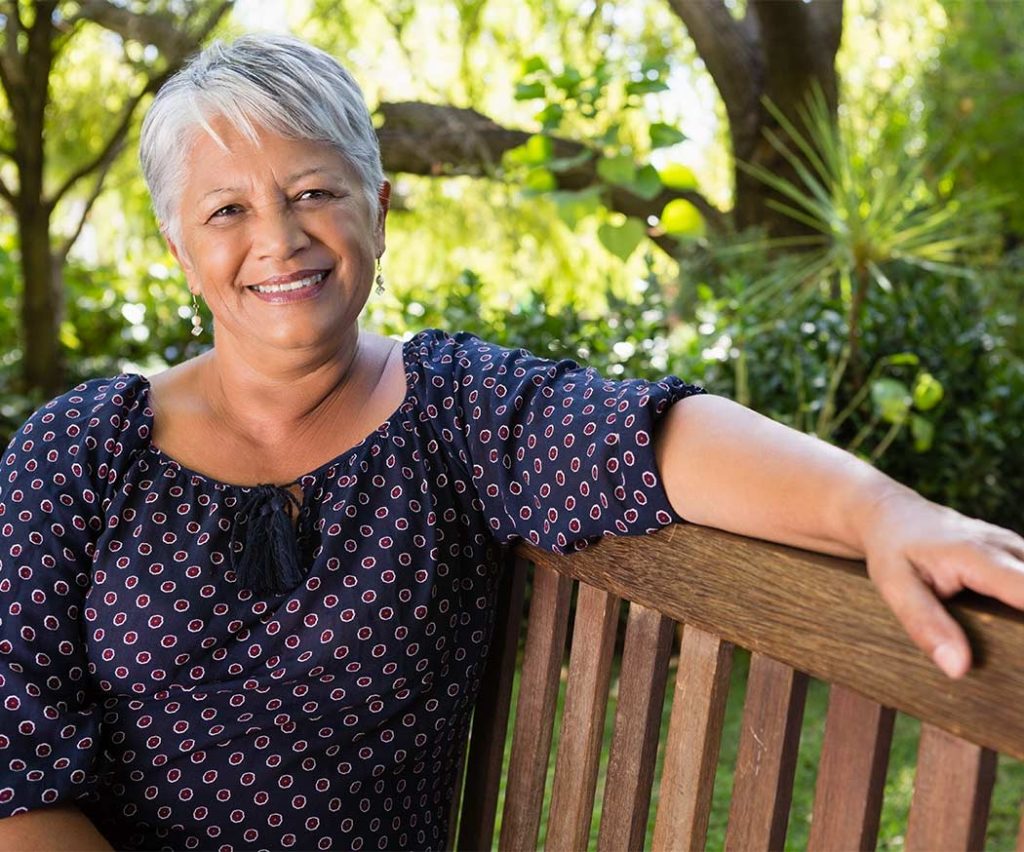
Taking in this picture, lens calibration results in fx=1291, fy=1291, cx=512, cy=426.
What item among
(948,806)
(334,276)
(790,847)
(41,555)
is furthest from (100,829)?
(790,847)

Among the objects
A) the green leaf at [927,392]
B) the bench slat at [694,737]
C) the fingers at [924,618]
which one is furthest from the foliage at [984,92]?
the fingers at [924,618]

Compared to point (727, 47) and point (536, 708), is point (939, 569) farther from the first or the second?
point (727, 47)

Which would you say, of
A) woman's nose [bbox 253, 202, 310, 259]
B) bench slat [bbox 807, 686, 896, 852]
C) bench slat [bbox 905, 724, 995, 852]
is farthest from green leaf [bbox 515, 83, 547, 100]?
bench slat [bbox 905, 724, 995, 852]

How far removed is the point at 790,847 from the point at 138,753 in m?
1.71

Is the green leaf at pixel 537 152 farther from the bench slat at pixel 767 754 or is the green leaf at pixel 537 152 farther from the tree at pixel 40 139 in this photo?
the bench slat at pixel 767 754

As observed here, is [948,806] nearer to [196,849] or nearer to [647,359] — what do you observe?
[196,849]

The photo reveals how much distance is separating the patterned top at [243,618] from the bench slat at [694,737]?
0.96 ft

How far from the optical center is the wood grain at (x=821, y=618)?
0.92 m

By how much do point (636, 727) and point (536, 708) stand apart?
0.76ft

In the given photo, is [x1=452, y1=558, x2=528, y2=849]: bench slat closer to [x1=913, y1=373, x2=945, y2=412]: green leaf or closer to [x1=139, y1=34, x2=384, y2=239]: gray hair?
[x1=139, y1=34, x2=384, y2=239]: gray hair

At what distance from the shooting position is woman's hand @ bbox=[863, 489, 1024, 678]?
0.93m

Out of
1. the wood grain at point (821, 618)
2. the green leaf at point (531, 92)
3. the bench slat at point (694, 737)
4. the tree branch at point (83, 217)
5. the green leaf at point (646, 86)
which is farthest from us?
the tree branch at point (83, 217)

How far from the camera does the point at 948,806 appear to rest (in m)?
0.98

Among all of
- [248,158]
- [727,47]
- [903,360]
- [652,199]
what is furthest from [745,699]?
[727,47]
